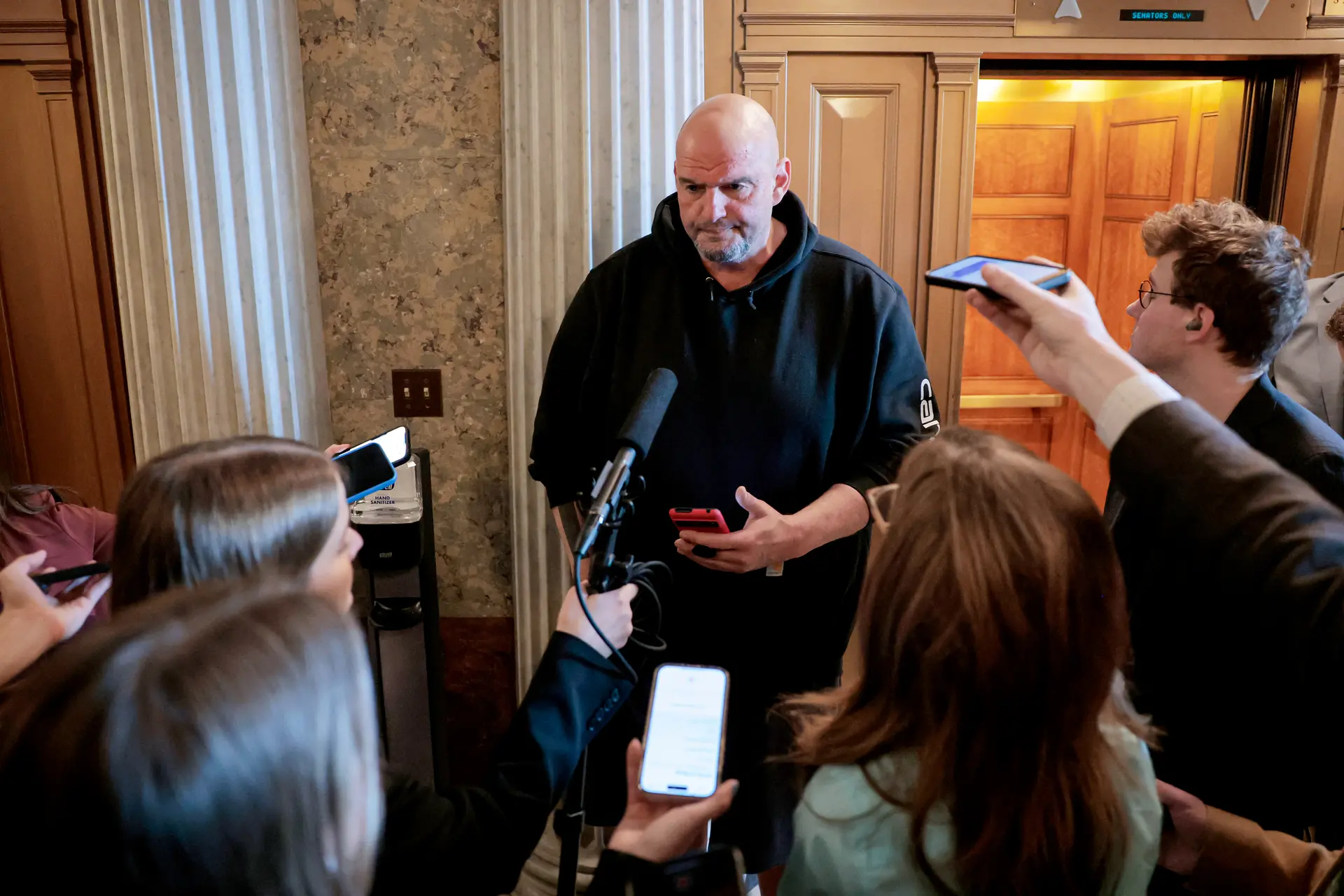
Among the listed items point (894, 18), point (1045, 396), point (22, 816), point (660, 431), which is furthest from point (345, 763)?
point (1045, 396)

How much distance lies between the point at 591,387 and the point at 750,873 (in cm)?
106

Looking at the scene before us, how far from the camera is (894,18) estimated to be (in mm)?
2309

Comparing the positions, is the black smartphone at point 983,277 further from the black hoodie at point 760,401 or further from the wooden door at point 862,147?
the wooden door at point 862,147

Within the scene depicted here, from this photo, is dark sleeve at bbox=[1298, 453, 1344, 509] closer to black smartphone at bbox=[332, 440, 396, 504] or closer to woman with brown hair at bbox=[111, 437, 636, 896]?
woman with brown hair at bbox=[111, 437, 636, 896]

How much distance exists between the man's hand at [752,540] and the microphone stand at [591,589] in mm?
698

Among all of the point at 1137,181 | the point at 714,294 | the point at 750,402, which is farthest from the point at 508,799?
the point at 1137,181

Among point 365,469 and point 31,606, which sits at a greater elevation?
point 365,469

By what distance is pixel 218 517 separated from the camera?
1.01m

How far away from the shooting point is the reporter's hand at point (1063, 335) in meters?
0.98

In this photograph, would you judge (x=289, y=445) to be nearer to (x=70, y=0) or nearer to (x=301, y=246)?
(x=301, y=246)

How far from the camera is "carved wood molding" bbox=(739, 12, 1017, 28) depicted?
2289 millimetres

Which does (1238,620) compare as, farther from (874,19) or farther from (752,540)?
(874,19)

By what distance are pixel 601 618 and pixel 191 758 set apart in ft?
1.78

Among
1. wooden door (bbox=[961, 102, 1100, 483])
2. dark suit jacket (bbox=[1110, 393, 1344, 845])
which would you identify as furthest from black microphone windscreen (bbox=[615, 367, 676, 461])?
wooden door (bbox=[961, 102, 1100, 483])
